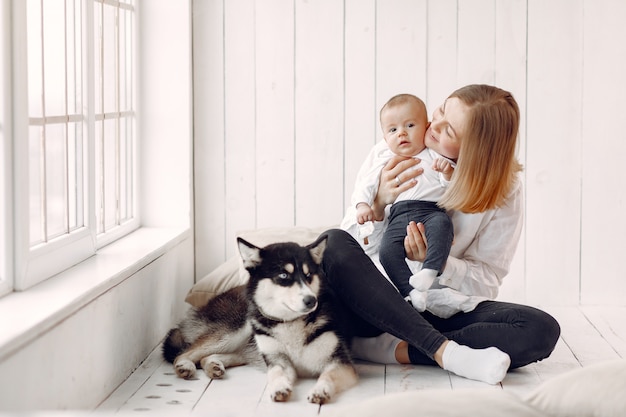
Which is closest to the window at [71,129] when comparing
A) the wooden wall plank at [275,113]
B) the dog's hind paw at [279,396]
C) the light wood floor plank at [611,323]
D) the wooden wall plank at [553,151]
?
the wooden wall plank at [275,113]

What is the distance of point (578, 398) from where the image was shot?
1085 millimetres

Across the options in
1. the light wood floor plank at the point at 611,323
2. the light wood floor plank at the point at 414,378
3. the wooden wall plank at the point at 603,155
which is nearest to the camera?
the light wood floor plank at the point at 414,378

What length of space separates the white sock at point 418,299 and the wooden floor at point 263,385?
8.7 inches

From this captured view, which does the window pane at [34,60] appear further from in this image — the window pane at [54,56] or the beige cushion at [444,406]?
the beige cushion at [444,406]

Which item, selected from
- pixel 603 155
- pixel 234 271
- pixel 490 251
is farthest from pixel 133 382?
pixel 603 155

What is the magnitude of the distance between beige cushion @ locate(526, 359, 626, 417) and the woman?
1.43 meters

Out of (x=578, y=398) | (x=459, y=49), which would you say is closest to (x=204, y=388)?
(x=578, y=398)

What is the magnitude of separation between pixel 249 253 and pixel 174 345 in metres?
0.50

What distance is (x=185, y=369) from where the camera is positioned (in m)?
2.65

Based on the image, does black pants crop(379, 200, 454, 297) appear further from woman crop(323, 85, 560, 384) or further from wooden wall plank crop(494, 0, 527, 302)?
wooden wall plank crop(494, 0, 527, 302)

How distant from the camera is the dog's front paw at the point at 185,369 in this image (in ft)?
8.69

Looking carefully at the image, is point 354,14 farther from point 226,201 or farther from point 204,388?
point 204,388

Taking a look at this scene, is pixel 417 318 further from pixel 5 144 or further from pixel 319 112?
pixel 319 112

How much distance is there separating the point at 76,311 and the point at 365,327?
99cm
